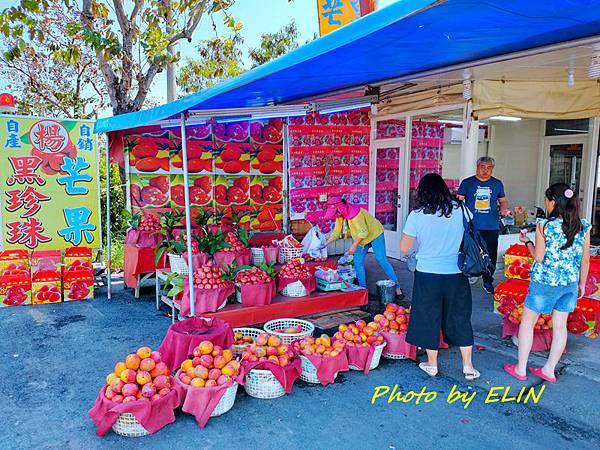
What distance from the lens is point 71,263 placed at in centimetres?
626

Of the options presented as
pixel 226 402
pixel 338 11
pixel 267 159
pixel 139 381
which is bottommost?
pixel 226 402

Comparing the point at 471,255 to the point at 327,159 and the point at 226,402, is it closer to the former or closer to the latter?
Answer: the point at 226,402

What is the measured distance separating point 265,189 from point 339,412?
4.73m

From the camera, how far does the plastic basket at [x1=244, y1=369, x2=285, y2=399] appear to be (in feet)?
11.2

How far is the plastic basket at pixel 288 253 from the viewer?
231 inches

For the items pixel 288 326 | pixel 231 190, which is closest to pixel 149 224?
pixel 231 190

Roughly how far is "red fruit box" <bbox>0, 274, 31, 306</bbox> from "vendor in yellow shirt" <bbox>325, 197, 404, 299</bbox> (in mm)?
3978

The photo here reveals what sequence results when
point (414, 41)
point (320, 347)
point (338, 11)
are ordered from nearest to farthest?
point (414, 41), point (320, 347), point (338, 11)

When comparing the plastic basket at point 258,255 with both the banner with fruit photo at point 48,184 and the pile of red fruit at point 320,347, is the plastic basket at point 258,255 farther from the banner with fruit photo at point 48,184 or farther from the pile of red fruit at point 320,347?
the banner with fruit photo at point 48,184

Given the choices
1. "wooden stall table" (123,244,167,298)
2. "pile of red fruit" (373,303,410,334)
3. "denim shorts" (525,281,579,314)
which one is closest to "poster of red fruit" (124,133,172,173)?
"wooden stall table" (123,244,167,298)

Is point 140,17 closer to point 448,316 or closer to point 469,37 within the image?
point 469,37

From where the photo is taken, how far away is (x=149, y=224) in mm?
6234

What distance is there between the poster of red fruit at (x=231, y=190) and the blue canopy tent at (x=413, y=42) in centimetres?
238

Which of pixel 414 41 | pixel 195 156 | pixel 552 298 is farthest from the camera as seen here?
pixel 195 156
